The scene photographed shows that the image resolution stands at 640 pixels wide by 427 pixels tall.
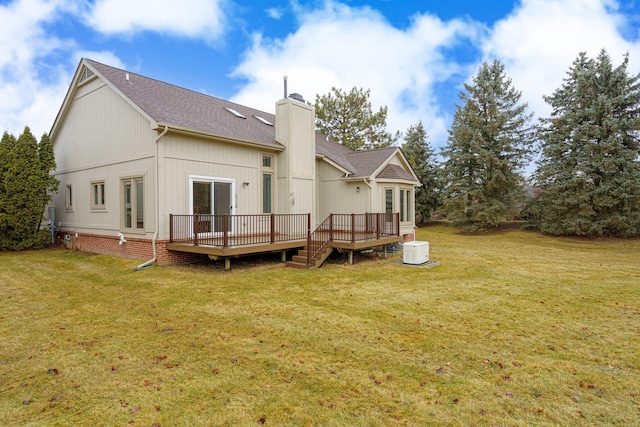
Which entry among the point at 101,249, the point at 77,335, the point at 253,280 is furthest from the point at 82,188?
the point at 77,335

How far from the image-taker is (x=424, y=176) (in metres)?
28.7

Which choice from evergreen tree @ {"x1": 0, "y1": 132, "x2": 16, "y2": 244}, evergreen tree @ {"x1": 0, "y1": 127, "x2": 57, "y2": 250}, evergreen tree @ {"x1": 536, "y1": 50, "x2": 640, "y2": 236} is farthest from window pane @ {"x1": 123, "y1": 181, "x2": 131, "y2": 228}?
evergreen tree @ {"x1": 536, "y1": 50, "x2": 640, "y2": 236}

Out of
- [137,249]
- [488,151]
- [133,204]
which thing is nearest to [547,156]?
[488,151]

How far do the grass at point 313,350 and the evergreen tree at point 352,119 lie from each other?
2384 centimetres

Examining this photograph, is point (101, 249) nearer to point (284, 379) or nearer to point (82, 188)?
point (82, 188)

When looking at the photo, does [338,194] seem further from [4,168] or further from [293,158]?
[4,168]

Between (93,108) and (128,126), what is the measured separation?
288cm

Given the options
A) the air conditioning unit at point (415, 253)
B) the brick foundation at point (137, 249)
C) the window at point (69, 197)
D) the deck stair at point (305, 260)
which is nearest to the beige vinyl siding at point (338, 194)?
the air conditioning unit at point (415, 253)

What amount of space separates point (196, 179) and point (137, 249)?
2.66 meters

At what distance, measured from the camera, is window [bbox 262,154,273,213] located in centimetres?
1220

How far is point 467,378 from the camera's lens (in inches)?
146

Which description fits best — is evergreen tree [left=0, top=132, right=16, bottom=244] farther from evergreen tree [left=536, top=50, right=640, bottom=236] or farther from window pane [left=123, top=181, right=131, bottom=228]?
evergreen tree [left=536, top=50, right=640, bottom=236]

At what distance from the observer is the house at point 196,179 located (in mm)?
9781

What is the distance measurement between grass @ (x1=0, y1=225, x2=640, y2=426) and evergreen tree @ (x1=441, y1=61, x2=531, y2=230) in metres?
15.0
